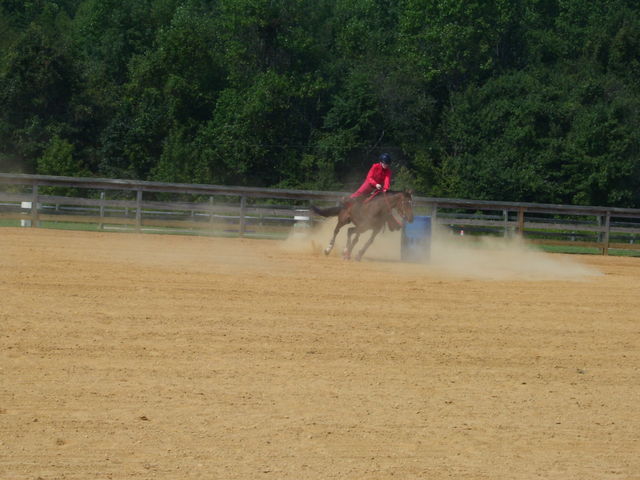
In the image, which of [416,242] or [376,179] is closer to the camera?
[416,242]

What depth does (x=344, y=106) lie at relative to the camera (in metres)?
56.8

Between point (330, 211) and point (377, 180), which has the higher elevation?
point (377, 180)

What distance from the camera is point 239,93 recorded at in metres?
58.6

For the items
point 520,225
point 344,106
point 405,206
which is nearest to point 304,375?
point 405,206

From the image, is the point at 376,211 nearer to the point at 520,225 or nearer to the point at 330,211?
the point at 330,211

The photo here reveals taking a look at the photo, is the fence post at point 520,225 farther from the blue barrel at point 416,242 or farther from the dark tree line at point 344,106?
the dark tree line at point 344,106

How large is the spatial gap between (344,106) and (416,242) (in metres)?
34.7

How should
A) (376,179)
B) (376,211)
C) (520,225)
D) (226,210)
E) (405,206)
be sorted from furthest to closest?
(520,225) → (226,210) → (376,179) → (376,211) → (405,206)

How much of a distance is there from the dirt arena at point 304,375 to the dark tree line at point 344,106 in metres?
35.1

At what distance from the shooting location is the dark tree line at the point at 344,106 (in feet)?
172

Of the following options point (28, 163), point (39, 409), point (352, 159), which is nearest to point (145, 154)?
point (28, 163)

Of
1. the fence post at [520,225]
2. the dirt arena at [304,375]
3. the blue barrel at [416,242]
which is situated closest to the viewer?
the dirt arena at [304,375]

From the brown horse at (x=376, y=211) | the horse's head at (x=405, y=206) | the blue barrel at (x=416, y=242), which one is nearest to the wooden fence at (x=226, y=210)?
the brown horse at (x=376, y=211)

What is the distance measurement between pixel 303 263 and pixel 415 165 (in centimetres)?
3625
